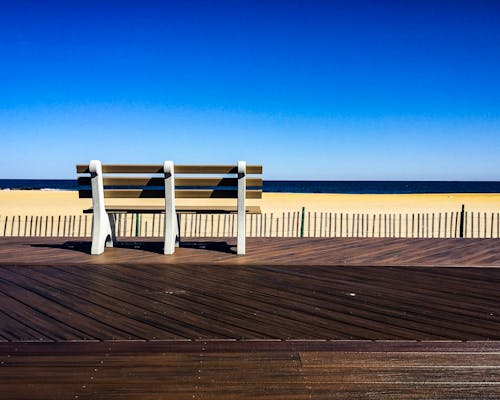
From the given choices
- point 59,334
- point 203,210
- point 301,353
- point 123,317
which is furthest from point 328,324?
point 203,210

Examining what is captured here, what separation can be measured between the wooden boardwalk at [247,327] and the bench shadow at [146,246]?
61 centimetres

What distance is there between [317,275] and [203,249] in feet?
7.19

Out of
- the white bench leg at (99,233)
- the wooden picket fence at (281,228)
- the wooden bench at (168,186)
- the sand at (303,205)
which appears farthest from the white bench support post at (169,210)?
the sand at (303,205)

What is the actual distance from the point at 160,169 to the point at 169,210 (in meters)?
0.55

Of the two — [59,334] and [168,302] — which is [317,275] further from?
[59,334]

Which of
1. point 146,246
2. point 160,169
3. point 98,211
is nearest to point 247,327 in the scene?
point 160,169

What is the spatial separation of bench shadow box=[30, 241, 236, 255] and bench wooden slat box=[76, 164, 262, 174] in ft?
3.75

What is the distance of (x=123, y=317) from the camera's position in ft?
12.1

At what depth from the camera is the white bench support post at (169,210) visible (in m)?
6.26

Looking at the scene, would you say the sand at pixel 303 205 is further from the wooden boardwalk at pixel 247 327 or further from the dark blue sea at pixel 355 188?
the dark blue sea at pixel 355 188

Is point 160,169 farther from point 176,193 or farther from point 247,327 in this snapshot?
point 247,327

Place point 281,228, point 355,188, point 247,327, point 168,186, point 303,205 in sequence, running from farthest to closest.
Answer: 1. point 355,188
2. point 303,205
3. point 281,228
4. point 168,186
5. point 247,327

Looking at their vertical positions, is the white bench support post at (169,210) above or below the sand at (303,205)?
above

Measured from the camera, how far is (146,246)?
7.15m
